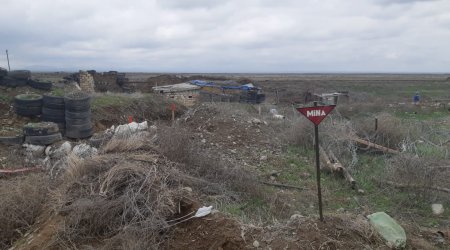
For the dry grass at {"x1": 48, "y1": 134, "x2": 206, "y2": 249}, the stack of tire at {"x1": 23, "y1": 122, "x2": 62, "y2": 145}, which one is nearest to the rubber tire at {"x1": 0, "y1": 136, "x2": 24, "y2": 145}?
the stack of tire at {"x1": 23, "y1": 122, "x2": 62, "y2": 145}

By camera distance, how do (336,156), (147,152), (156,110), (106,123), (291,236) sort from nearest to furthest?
(291,236) < (147,152) < (336,156) < (106,123) < (156,110)

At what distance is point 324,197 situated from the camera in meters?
6.93

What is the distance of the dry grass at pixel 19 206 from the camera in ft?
15.8

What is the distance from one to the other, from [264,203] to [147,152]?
204 cm

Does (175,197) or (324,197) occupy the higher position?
(175,197)

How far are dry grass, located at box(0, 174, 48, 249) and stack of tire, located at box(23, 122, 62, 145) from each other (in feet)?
12.9

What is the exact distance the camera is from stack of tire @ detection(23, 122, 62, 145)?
9242 mm

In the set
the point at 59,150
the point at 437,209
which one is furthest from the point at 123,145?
the point at 437,209

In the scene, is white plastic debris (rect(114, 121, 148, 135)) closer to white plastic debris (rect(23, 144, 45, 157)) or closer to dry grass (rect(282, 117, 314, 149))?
white plastic debris (rect(23, 144, 45, 157))

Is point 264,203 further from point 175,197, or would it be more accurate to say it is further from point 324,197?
point 175,197

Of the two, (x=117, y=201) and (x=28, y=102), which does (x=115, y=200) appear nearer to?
(x=117, y=201)

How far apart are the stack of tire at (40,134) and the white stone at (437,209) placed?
26.5 feet

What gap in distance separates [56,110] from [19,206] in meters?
6.34

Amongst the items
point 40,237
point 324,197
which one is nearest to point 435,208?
point 324,197
